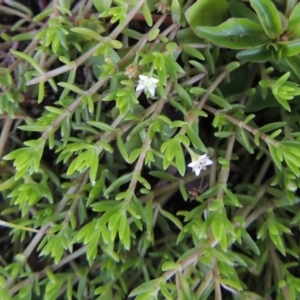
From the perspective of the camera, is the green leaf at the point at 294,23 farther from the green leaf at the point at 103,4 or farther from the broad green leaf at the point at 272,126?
the green leaf at the point at 103,4

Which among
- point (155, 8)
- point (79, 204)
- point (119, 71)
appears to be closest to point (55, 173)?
point (79, 204)

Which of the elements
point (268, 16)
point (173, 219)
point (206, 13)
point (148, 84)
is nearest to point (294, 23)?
point (268, 16)

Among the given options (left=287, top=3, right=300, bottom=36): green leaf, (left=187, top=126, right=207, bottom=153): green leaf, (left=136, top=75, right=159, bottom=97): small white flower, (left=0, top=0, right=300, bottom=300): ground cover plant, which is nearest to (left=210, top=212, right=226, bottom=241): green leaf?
(left=0, top=0, right=300, bottom=300): ground cover plant

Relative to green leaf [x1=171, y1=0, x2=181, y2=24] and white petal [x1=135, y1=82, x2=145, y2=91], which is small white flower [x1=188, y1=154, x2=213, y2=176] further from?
green leaf [x1=171, y1=0, x2=181, y2=24]

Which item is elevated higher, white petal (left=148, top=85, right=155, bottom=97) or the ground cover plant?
white petal (left=148, top=85, right=155, bottom=97)

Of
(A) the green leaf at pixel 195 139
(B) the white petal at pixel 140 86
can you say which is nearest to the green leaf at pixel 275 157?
(A) the green leaf at pixel 195 139

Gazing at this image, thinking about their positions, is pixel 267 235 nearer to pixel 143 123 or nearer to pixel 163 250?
pixel 163 250

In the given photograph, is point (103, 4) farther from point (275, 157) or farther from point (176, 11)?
point (275, 157)
